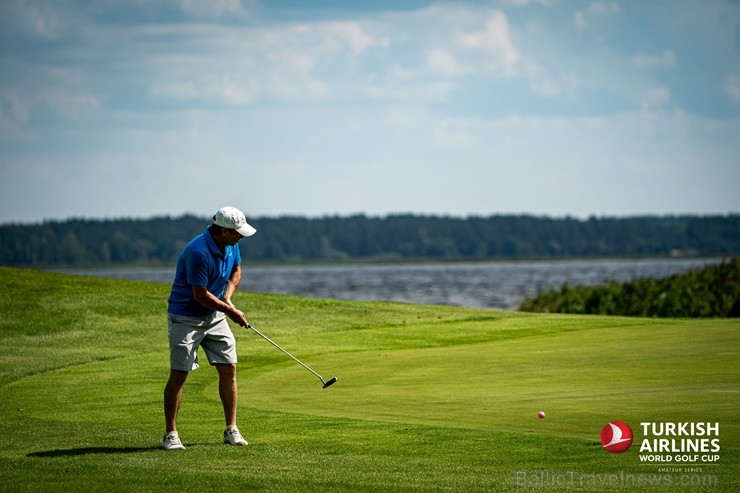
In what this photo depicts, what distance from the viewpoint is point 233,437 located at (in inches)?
414

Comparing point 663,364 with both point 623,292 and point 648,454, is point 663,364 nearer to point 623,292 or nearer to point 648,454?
point 648,454

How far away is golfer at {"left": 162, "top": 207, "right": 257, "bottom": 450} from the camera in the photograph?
416 inches

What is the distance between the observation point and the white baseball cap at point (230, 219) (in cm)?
1052

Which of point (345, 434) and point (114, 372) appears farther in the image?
point (114, 372)

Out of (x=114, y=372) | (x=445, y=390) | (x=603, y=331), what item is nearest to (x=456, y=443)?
(x=445, y=390)

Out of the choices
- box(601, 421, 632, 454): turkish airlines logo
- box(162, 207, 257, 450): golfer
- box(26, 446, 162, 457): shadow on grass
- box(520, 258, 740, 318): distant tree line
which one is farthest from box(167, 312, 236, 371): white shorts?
box(520, 258, 740, 318): distant tree line

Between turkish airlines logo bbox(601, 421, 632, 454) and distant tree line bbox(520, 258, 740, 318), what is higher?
distant tree line bbox(520, 258, 740, 318)

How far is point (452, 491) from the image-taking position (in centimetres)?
837

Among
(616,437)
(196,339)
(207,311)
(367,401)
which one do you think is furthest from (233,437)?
(616,437)

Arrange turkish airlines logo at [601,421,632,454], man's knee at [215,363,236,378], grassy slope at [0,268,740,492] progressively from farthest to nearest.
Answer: man's knee at [215,363,236,378] < turkish airlines logo at [601,421,632,454] < grassy slope at [0,268,740,492]

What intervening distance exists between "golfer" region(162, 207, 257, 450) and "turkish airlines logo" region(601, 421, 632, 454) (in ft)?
10.4

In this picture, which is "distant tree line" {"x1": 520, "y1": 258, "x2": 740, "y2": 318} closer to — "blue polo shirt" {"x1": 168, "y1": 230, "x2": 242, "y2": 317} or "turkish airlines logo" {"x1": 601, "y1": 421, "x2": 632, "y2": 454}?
"turkish airlines logo" {"x1": 601, "y1": 421, "x2": 632, "y2": 454}

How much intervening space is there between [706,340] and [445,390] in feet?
19.3

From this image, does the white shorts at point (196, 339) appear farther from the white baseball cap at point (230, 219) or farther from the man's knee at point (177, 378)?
the white baseball cap at point (230, 219)
